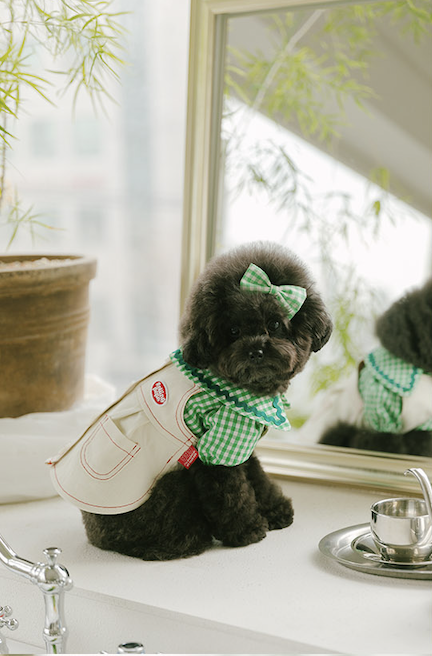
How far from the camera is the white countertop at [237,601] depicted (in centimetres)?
83

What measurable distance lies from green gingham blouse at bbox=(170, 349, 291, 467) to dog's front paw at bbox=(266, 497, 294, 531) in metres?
0.16

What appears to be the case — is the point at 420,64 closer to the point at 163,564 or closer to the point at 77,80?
the point at 77,80

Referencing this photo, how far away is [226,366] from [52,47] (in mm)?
794

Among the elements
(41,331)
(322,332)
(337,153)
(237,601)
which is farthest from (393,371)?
(41,331)

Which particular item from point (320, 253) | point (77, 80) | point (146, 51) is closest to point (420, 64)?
point (320, 253)

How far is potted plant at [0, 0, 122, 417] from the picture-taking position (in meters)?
1.28

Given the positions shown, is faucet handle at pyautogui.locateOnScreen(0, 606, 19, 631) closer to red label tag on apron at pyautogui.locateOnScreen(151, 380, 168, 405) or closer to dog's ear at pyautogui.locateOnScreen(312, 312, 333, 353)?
red label tag on apron at pyautogui.locateOnScreen(151, 380, 168, 405)

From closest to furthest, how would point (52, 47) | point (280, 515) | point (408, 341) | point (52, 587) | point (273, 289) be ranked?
point (52, 587) → point (273, 289) → point (280, 515) → point (408, 341) → point (52, 47)

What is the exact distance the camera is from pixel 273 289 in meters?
0.95

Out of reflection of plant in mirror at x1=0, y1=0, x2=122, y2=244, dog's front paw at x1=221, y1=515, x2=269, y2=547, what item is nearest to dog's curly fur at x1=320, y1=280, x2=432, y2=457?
dog's front paw at x1=221, y1=515, x2=269, y2=547

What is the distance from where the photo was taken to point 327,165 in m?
1.28

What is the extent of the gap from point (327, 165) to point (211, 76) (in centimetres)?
28

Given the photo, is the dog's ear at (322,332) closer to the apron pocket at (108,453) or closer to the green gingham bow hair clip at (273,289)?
the green gingham bow hair clip at (273,289)

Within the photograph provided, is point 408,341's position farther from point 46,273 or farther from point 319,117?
point 46,273
